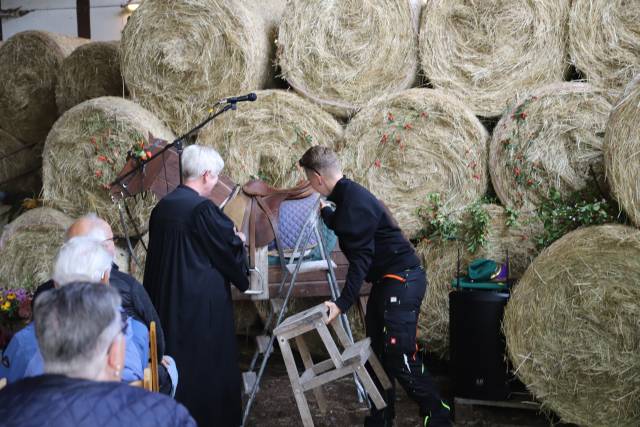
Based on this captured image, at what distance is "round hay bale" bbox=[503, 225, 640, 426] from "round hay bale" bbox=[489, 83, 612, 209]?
82cm

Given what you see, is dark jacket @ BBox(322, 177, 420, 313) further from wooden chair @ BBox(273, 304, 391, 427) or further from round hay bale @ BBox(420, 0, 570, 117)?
round hay bale @ BBox(420, 0, 570, 117)

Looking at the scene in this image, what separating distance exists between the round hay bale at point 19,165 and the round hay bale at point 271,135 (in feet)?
9.86

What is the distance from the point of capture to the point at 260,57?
19.2 feet

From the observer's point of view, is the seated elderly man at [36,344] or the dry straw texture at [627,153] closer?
the seated elderly man at [36,344]

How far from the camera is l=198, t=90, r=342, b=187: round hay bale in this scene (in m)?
5.73

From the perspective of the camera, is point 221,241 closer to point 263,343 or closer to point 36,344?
point 263,343

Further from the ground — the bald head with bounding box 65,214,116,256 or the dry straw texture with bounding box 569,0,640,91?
the dry straw texture with bounding box 569,0,640,91

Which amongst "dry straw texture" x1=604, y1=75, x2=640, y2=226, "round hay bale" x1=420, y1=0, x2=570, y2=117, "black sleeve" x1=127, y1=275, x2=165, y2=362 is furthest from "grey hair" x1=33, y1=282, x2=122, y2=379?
"round hay bale" x1=420, y1=0, x2=570, y2=117

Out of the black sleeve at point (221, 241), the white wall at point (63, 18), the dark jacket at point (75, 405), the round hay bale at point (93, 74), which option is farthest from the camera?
the white wall at point (63, 18)

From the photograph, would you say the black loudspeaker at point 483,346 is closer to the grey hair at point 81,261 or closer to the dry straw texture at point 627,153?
the dry straw texture at point 627,153

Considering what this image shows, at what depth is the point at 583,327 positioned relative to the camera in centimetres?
438

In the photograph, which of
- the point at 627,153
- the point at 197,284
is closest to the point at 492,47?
the point at 627,153

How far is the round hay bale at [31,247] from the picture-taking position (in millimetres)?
5789

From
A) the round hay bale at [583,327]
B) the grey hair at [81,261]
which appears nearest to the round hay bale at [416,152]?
the round hay bale at [583,327]
